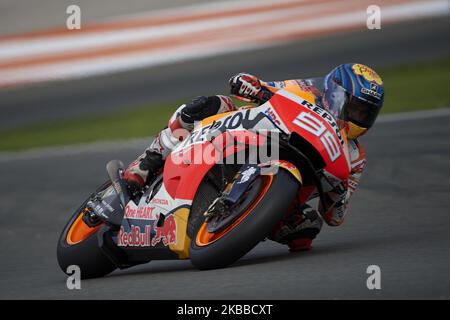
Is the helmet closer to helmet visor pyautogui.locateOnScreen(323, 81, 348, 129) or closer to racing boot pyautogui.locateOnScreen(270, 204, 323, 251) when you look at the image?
helmet visor pyautogui.locateOnScreen(323, 81, 348, 129)

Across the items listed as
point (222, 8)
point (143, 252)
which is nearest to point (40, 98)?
point (222, 8)

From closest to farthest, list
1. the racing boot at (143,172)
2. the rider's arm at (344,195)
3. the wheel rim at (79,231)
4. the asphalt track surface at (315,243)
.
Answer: the asphalt track surface at (315,243) → the rider's arm at (344,195) → the racing boot at (143,172) → the wheel rim at (79,231)

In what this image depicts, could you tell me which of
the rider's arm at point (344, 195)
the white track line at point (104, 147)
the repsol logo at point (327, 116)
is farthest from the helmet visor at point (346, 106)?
the white track line at point (104, 147)

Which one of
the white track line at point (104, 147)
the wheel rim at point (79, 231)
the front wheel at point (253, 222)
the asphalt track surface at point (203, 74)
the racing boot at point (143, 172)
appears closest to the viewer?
the front wheel at point (253, 222)

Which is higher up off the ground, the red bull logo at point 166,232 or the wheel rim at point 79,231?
the wheel rim at point 79,231

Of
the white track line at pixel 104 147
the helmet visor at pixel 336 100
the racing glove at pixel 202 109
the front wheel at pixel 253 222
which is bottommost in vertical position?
the front wheel at pixel 253 222

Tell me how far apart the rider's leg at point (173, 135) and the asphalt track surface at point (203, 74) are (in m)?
7.31

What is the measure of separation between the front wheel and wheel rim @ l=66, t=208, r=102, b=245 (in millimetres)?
1133

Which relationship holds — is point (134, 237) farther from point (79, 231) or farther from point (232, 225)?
point (232, 225)

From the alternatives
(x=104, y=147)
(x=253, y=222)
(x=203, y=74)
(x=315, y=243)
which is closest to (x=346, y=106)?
(x=253, y=222)

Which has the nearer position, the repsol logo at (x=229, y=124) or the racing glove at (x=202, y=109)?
the repsol logo at (x=229, y=124)

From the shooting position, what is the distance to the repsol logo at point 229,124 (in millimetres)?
6167

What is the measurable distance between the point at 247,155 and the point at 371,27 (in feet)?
35.2

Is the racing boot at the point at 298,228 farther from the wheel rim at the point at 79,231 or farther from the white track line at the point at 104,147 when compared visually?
the white track line at the point at 104,147
